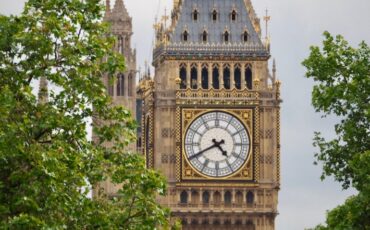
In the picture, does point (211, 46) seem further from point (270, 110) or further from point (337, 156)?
point (337, 156)

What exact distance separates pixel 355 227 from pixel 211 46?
61.0 meters

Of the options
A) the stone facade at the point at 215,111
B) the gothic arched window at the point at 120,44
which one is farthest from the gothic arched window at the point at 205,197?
the gothic arched window at the point at 120,44

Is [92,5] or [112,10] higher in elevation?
[112,10]

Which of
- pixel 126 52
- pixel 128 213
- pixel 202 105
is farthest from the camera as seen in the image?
pixel 126 52

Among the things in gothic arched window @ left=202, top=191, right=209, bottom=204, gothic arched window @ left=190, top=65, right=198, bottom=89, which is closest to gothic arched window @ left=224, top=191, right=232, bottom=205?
gothic arched window @ left=202, top=191, right=209, bottom=204

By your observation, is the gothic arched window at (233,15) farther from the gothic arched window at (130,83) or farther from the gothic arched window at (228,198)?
the gothic arched window at (228,198)

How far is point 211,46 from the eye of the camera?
132m

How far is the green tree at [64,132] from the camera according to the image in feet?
200

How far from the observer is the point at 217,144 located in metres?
130

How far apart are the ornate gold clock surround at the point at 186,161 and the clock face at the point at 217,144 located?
8.2 inches

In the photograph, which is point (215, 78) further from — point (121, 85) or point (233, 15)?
point (121, 85)

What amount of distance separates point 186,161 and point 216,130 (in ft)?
7.87

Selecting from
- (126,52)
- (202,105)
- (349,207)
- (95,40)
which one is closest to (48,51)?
(95,40)

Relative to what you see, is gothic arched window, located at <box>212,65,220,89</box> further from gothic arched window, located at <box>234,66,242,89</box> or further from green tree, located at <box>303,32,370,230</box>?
green tree, located at <box>303,32,370,230</box>
